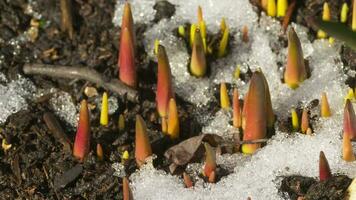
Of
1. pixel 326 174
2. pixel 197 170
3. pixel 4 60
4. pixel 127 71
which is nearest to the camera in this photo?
pixel 326 174

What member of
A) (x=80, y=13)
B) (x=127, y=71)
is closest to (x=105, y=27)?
(x=80, y=13)

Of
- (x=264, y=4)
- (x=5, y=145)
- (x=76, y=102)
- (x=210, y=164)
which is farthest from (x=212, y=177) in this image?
(x=264, y=4)

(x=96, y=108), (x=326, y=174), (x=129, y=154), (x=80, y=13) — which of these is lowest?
(x=326, y=174)

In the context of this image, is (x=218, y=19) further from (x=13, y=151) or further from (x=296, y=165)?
(x=13, y=151)

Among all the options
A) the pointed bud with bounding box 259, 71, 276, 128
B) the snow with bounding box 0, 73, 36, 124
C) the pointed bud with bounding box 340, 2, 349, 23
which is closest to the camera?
the pointed bud with bounding box 259, 71, 276, 128

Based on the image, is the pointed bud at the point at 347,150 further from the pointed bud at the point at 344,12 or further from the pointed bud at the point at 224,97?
the pointed bud at the point at 344,12

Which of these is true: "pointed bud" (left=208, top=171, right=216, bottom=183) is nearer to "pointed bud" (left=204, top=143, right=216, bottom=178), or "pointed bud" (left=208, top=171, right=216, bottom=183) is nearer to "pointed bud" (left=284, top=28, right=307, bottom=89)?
"pointed bud" (left=204, top=143, right=216, bottom=178)

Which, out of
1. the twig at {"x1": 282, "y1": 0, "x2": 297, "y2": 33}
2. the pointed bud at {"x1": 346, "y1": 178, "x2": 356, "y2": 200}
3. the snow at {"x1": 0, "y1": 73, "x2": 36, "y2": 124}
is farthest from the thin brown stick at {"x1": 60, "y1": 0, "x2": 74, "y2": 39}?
the pointed bud at {"x1": 346, "y1": 178, "x2": 356, "y2": 200}
